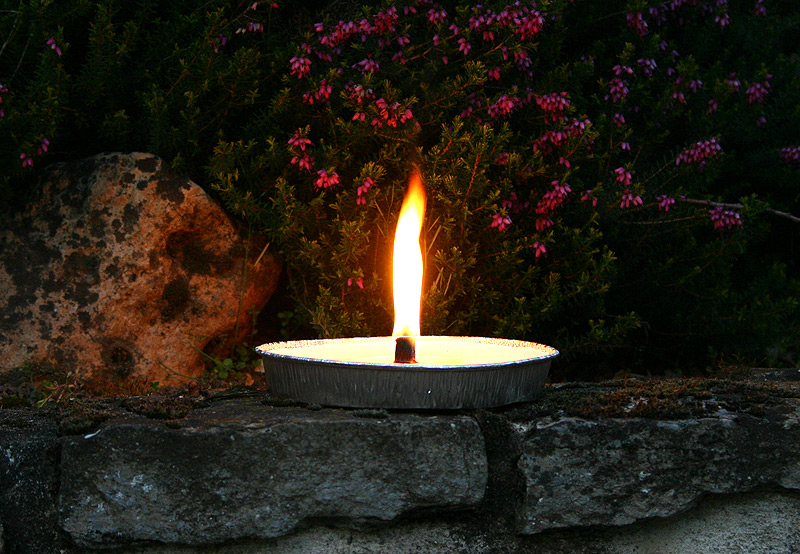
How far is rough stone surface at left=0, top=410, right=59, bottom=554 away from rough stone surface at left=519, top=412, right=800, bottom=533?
2.77 feet

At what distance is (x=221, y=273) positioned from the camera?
2902 millimetres

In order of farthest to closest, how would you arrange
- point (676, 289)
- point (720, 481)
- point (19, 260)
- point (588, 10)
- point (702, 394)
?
point (588, 10), point (676, 289), point (19, 260), point (702, 394), point (720, 481)

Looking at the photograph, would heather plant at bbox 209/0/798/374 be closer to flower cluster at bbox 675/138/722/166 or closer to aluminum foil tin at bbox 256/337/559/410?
flower cluster at bbox 675/138/722/166

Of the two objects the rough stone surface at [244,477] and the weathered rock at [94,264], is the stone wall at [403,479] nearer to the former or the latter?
the rough stone surface at [244,477]

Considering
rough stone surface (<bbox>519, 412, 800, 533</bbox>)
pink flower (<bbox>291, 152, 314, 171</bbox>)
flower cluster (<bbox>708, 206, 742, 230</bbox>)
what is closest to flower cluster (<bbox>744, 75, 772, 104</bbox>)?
flower cluster (<bbox>708, 206, 742, 230</bbox>)

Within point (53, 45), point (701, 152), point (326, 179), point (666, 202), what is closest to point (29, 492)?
point (326, 179)

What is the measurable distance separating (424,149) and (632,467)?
5.82 feet

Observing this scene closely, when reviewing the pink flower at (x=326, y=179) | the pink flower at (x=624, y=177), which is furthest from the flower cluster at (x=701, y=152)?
the pink flower at (x=326, y=179)

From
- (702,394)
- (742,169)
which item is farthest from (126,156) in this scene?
(742,169)

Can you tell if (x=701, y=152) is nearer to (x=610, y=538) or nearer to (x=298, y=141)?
(x=298, y=141)

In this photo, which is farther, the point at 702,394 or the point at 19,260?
the point at 19,260

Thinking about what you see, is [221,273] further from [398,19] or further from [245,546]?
[245,546]

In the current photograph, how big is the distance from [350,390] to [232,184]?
149 centimetres

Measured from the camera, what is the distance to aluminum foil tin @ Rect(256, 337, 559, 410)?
142cm
